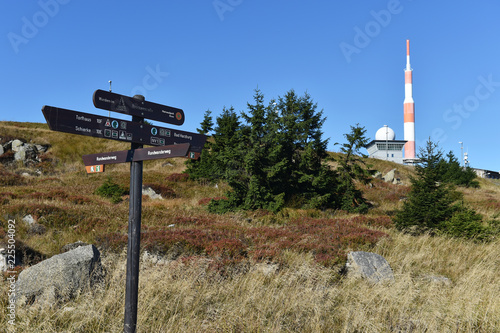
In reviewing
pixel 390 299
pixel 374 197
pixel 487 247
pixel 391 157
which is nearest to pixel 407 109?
pixel 391 157

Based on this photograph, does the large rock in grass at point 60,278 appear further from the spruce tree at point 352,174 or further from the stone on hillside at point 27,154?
the stone on hillside at point 27,154

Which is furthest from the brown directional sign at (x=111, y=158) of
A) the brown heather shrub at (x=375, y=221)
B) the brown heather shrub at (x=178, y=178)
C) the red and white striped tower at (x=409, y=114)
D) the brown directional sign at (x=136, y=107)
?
the red and white striped tower at (x=409, y=114)

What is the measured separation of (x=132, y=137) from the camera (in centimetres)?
367

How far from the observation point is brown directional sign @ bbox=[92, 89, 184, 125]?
11.6 feet

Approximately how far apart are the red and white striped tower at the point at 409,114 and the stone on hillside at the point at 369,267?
82.9 m

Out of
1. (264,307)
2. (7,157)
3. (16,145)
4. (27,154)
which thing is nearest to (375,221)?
(264,307)

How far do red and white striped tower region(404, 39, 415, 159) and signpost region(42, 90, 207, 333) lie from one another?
8694cm

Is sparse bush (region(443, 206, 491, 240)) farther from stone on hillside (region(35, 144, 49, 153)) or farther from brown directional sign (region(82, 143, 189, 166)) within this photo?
stone on hillside (region(35, 144, 49, 153))

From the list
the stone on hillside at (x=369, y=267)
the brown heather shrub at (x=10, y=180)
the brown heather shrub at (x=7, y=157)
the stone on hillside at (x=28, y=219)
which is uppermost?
the brown heather shrub at (x=7, y=157)

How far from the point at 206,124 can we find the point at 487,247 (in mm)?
28906

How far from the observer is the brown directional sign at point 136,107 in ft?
11.6

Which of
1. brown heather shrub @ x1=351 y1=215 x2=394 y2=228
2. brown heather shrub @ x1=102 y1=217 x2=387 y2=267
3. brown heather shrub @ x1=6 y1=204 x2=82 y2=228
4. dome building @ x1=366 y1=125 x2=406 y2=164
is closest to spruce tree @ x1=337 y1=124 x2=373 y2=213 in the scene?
brown heather shrub @ x1=351 y1=215 x2=394 y2=228

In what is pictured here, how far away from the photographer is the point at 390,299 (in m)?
5.12

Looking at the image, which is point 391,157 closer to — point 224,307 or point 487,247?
point 487,247
